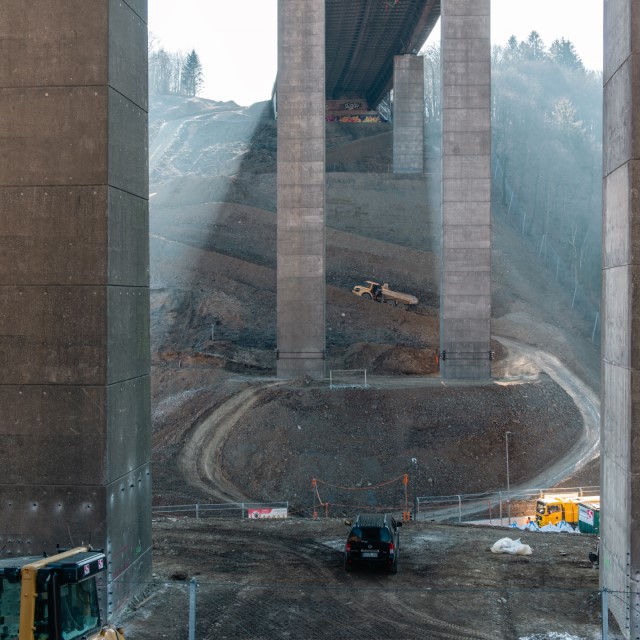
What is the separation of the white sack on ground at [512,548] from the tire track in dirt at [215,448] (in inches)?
656

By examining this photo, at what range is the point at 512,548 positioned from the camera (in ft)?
72.9

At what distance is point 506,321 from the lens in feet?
227

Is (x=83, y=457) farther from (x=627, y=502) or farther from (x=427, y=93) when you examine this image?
(x=427, y=93)

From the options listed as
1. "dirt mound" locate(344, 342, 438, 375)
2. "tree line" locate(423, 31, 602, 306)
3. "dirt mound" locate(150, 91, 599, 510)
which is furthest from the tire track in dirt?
"tree line" locate(423, 31, 602, 306)

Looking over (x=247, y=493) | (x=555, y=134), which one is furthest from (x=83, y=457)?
(x=555, y=134)

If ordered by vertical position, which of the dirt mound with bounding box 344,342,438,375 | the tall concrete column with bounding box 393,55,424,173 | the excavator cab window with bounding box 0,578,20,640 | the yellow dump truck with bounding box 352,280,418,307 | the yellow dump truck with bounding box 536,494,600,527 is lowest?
the yellow dump truck with bounding box 536,494,600,527

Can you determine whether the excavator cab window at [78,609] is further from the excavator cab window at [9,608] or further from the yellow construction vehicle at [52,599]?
the excavator cab window at [9,608]

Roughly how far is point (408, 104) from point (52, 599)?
284 feet

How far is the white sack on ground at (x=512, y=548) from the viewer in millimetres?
22156

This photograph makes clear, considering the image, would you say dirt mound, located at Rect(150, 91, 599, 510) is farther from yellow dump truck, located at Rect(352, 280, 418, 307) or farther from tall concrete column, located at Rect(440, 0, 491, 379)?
tall concrete column, located at Rect(440, 0, 491, 379)

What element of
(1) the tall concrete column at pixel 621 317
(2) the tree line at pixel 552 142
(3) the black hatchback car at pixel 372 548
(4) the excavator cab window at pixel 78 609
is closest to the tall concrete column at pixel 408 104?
(2) the tree line at pixel 552 142

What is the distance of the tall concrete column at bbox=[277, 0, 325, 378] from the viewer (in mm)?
50250

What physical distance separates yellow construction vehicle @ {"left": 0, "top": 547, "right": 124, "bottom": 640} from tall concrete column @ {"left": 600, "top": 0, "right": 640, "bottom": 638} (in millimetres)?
9025

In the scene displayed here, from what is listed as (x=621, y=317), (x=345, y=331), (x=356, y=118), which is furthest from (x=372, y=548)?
(x=356, y=118)
